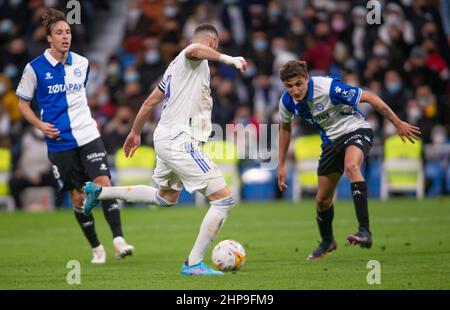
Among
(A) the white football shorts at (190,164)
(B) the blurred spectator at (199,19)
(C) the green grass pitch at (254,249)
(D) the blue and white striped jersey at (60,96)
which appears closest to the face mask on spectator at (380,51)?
(B) the blurred spectator at (199,19)

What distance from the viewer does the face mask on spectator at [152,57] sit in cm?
2345

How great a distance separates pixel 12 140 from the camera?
22.4m

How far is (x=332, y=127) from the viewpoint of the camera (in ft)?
36.6

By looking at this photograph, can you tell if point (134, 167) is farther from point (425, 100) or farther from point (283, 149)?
point (283, 149)

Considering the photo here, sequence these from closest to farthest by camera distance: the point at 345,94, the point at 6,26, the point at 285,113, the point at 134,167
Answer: the point at 345,94 → the point at 285,113 → the point at 134,167 → the point at 6,26

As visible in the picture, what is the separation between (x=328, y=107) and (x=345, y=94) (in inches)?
11.8

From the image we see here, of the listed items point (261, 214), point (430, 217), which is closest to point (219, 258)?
point (430, 217)

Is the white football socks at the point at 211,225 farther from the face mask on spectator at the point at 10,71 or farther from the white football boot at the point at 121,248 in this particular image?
the face mask on spectator at the point at 10,71

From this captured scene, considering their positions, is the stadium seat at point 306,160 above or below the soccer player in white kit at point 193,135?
below

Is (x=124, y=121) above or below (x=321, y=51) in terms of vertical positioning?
below

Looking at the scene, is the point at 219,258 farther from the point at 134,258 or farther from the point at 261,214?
the point at 261,214

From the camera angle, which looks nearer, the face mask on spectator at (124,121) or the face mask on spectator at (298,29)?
the face mask on spectator at (124,121)

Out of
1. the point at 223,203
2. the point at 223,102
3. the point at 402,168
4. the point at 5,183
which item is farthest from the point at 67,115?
the point at 402,168

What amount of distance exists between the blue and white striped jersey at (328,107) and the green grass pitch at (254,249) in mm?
1473
